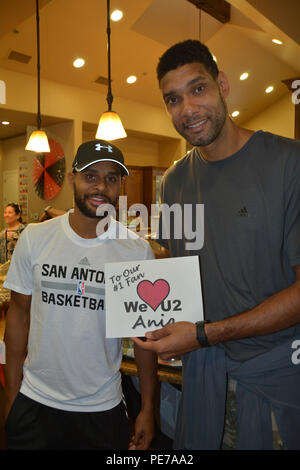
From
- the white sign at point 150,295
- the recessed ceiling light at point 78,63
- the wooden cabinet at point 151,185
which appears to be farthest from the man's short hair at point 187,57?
the wooden cabinet at point 151,185

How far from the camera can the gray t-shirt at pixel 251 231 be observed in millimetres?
1092

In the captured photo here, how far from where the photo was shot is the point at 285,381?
3.58 ft

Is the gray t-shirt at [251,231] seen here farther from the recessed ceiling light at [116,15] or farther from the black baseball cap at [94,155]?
the recessed ceiling light at [116,15]

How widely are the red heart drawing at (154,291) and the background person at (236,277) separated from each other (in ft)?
0.31

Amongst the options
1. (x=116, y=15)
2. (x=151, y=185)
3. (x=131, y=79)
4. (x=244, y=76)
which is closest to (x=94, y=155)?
(x=116, y=15)

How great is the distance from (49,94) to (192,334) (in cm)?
610

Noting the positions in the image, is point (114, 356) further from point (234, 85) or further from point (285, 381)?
point (234, 85)

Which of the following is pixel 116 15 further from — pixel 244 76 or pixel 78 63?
pixel 244 76

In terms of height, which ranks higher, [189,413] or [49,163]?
[49,163]

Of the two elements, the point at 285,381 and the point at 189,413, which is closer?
the point at 285,381

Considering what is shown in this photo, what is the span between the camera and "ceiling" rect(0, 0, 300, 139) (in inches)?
145

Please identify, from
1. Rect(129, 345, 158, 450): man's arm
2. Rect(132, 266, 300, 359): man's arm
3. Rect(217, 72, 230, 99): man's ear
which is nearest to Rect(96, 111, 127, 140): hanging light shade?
Rect(217, 72, 230, 99): man's ear

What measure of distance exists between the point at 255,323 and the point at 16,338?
3.20 ft

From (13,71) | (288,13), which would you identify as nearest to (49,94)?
(13,71)
